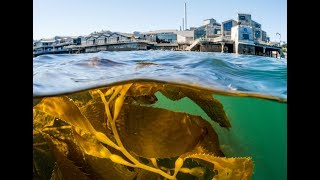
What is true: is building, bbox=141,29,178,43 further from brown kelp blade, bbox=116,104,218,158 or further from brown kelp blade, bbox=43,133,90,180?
brown kelp blade, bbox=43,133,90,180

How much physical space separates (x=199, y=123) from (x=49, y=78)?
155cm

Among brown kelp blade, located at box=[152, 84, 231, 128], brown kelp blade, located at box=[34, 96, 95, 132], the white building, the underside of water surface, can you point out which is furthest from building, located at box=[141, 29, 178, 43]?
the underside of water surface

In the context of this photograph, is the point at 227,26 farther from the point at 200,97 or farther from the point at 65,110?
the point at 65,110

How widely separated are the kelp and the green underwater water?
198mm

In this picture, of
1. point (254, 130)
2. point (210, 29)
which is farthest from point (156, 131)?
point (210, 29)

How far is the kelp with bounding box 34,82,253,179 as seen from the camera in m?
2.27

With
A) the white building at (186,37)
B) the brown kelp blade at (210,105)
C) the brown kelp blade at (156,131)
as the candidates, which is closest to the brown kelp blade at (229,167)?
the brown kelp blade at (156,131)

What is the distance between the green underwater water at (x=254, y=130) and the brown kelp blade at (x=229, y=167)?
17 cm

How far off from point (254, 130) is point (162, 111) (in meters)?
1.52

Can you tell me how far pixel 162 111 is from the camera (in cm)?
240

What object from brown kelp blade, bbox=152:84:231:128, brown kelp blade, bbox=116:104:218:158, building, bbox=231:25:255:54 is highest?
building, bbox=231:25:255:54
